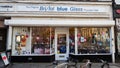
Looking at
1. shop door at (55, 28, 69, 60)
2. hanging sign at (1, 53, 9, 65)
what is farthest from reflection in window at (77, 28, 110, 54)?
hanging sign at (1, 53, 9, 65)

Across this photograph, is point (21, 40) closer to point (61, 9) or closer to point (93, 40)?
point (61, 9)

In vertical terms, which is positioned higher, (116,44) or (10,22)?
(10,22)

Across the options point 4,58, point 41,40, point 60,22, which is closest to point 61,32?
point 60,22

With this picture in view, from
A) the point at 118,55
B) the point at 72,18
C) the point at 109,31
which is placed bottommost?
the point at 118,55

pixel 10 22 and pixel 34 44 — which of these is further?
pixel 34 44

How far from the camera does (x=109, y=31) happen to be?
15.3 metres

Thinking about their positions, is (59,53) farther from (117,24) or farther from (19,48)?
(117,24)

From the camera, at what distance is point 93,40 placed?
15.4m

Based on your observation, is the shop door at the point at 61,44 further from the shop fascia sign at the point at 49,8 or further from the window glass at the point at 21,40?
the window glass at the point at 21,40

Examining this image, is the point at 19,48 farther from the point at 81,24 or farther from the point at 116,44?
the point at 116,44

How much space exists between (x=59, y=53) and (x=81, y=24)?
2.90 meters

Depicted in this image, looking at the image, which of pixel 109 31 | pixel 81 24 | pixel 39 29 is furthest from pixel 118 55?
pixel 39 29

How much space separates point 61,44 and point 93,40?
2535mm

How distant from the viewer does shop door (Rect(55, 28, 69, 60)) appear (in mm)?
15359
